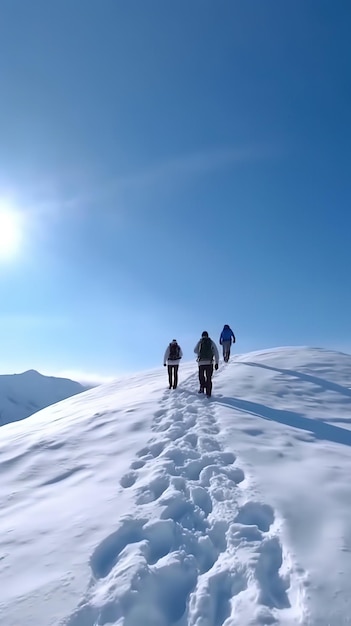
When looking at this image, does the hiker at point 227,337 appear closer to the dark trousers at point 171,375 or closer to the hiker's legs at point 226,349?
the hiker's legs at point 226,349

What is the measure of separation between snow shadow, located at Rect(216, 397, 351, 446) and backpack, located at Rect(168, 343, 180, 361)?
9.17ft

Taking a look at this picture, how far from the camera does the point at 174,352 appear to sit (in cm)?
1396

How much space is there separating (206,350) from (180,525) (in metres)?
8.32

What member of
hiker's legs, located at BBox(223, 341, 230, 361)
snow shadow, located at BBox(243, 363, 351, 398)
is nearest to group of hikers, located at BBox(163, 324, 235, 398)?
snow shadow, located at BBox(243, 363, 351, 398)

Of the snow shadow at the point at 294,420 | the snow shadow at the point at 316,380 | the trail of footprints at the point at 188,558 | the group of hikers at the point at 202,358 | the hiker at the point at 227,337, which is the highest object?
the hiker at the point at 227,337

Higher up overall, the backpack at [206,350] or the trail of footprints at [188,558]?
the backpack at [206,350]

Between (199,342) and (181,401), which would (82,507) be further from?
(199,342)

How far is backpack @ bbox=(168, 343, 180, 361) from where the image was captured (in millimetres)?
13867

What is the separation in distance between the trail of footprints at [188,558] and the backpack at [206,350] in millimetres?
6356

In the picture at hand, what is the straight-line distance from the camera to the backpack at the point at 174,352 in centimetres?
1387

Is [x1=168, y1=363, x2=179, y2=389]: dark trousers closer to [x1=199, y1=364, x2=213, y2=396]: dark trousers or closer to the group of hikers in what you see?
the group of hikers

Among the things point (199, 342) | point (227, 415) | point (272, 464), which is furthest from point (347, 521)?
point (199, 342)

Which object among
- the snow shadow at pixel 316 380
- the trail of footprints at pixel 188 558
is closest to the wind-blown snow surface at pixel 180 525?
the trail of footprints at pixel 188 558

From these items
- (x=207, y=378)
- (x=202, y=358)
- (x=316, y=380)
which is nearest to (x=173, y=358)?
(x=202, y=358)
